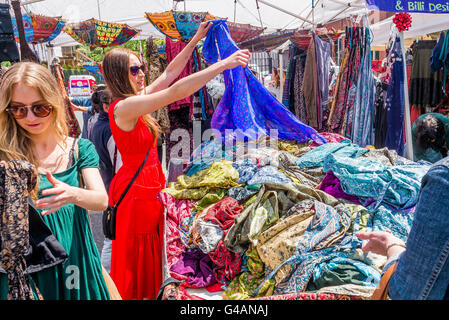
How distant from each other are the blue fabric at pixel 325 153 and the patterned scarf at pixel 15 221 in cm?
252

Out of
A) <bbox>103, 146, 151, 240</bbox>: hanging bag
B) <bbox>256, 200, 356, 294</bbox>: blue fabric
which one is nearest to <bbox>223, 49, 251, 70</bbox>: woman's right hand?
<bbox>103, 146, 151, 240</bbox>: hanging bag

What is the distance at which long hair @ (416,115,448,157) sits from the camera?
277 centimetres

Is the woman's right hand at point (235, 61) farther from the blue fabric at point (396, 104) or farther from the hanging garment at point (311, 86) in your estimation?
the hanging garment at point (311, 86)

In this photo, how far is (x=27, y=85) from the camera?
139 cm

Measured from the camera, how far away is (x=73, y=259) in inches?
58.0

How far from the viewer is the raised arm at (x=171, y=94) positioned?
1.89 m

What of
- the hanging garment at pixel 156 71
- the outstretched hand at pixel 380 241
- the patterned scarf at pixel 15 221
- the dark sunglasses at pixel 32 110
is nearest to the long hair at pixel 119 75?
the dark sunglasses at pixel 32 110

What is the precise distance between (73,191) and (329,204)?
1.93 metres

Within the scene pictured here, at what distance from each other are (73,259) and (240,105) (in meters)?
2.45

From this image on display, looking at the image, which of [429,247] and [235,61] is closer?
[429,247]

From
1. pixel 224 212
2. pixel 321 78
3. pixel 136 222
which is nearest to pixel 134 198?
pixel 136 222

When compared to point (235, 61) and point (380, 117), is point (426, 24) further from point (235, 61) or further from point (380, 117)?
point (235, 61)

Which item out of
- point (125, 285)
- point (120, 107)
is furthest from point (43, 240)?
point (125, 285)

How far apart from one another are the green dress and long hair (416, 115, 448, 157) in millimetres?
2428
